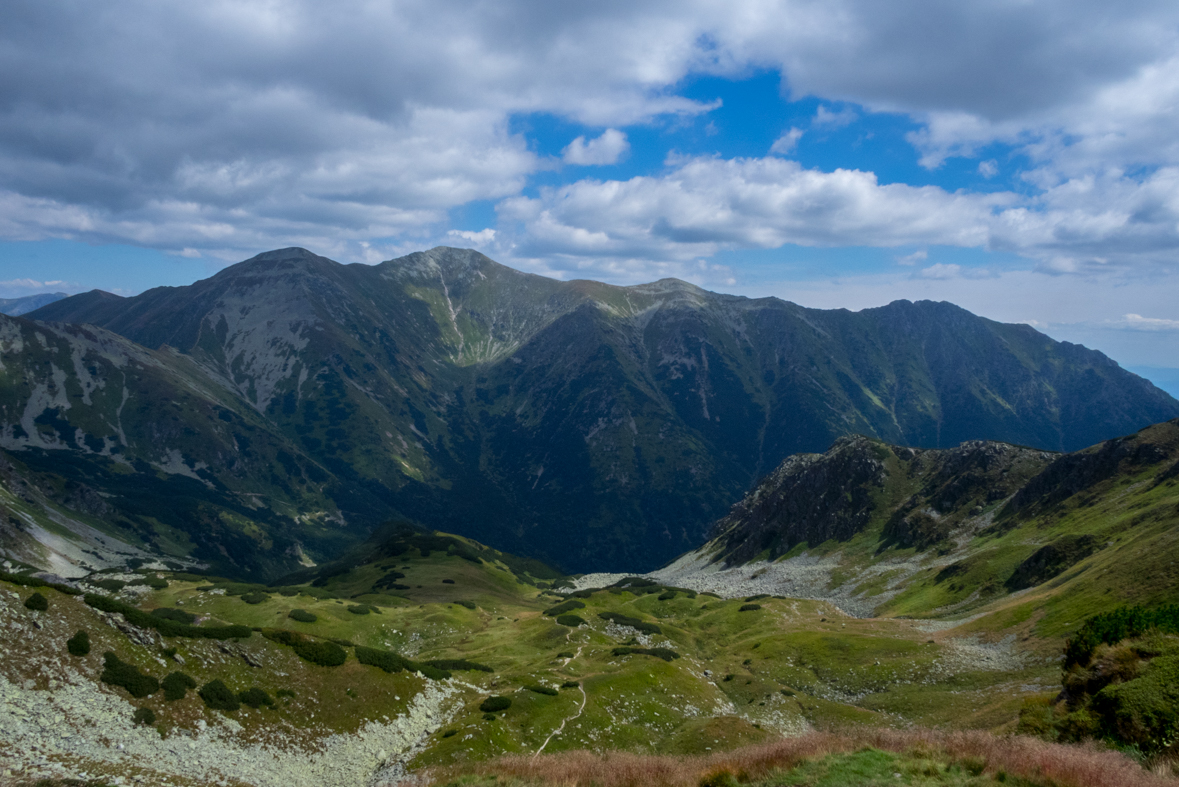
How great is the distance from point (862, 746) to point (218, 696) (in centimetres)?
4139

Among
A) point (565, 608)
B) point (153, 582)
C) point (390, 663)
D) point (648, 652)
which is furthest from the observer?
point (565, 608)

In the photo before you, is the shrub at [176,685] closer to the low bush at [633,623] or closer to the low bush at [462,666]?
the low bush at [462,666]

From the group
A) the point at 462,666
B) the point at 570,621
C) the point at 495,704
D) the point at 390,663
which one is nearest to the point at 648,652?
the point at 570,621

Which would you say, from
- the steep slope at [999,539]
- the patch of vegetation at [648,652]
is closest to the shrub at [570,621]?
the patch of vegetation at [648,652]

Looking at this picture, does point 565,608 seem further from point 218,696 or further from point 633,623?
point 218,696

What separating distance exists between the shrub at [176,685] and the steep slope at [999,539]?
265ft

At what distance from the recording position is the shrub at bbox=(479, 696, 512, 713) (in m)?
53.5

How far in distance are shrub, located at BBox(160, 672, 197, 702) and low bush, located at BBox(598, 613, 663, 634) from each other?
6189 cm

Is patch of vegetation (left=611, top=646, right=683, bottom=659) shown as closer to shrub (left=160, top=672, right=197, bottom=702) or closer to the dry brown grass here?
the dry brown grass

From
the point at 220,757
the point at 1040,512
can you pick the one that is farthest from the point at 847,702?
the point at 1040,512

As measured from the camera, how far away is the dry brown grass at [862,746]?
1952 cm

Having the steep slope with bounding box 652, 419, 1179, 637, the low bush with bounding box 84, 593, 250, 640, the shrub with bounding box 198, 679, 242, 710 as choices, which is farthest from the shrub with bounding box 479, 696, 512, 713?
the steep slope with bounding box 652, 419, 1179, 637

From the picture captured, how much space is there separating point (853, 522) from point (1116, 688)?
562 ft

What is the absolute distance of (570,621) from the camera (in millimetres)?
91125
